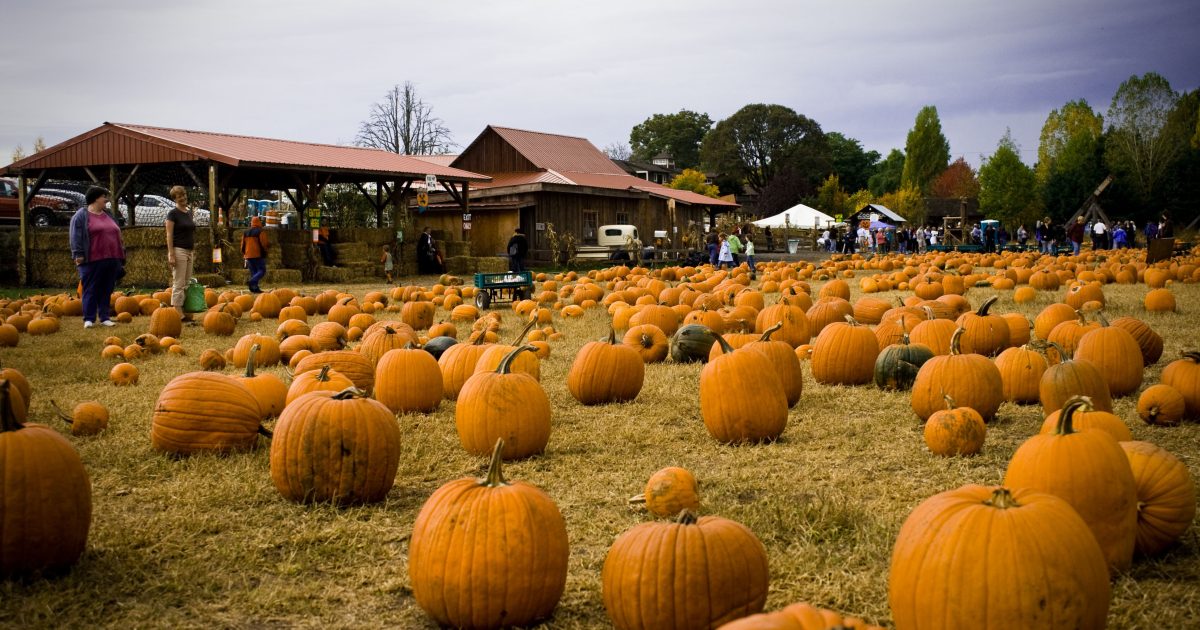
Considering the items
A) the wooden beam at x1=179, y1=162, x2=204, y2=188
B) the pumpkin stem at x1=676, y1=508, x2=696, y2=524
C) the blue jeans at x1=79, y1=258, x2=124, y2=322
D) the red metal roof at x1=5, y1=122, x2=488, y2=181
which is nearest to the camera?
the pumpkin stem at x1=676, y1=508, x2=696, y2=524

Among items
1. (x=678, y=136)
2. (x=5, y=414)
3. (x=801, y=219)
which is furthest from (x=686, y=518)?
(x=678, y=136)

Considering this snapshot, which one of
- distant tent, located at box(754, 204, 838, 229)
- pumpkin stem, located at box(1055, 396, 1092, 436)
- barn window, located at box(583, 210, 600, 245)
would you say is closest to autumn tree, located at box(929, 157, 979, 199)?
distant tent, located at box(754, 204, 838, 229)

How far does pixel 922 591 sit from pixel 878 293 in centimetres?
1293

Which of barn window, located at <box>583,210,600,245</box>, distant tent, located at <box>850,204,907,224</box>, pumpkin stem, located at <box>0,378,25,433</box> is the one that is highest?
distant tent, located at <box>850,204,907,224</box>

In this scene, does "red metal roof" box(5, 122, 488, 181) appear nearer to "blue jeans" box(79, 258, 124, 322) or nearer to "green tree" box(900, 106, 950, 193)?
"blue jeans" box(79, 258, 124, 322)

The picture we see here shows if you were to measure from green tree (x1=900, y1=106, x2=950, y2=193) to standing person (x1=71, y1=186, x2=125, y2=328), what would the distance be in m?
91.3

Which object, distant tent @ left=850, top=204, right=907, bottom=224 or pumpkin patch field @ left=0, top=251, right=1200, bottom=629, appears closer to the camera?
pumpkin patch field @ left=0, top=251, right=1200, bottom=629

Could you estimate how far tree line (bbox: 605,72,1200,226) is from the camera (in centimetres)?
5603

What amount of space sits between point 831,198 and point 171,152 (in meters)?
71.2

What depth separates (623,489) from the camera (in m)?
4.25

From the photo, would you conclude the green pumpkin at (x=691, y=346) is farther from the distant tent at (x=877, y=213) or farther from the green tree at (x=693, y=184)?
the green tree at (x=693, y=184)

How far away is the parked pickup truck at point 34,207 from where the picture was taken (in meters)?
26.9

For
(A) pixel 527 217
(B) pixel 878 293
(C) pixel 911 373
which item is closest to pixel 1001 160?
(A) pixel 527 217

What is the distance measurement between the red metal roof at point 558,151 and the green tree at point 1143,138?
3362 centimetres
